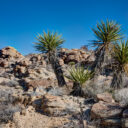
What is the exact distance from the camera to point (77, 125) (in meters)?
4.37

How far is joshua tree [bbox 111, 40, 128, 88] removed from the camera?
7.59 metres

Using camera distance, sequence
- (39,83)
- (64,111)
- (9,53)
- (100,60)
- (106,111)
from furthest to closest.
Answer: (9,53) → (39,83) → (100,60) → (64,111) → (106,111)

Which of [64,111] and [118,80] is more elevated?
[118,80]

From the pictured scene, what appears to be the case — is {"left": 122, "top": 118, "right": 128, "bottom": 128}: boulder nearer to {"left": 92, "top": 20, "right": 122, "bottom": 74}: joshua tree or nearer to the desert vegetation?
the desert vegetation

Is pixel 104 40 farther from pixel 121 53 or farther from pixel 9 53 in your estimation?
pixel 9 53

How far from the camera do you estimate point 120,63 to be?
7.73 m

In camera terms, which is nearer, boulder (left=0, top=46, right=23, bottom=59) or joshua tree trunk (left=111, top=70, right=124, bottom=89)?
joshua tree trunk (left=111, top=70, right=124, bottom=89)

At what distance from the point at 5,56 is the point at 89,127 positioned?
22691mm

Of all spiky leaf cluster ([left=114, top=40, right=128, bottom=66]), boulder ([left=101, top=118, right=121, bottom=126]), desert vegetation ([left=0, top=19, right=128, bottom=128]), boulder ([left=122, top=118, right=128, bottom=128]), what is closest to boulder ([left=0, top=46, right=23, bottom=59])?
desert vegetation ([left=0, top=19, right=128, bottom=128])

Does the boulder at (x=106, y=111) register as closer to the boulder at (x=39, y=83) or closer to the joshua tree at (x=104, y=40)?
the joshua tree at (x=104, y=40)

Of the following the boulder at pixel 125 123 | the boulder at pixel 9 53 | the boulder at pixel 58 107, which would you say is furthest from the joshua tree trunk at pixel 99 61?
the boulder at pixel 9 53

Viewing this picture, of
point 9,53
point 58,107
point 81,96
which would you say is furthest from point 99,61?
point 9,53

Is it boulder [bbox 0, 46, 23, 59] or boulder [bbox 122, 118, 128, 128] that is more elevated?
boulder [bbox 0, 46, 23, 59]

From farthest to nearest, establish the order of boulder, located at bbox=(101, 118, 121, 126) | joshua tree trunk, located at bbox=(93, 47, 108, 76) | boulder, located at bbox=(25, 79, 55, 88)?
boulder, located at bbox=(25, 79, 55, 88)
joshua tree trunk, located at bbox=(93, 47, 108, 76)
boulder, located at bbox=(101, 118, 121, 126)
